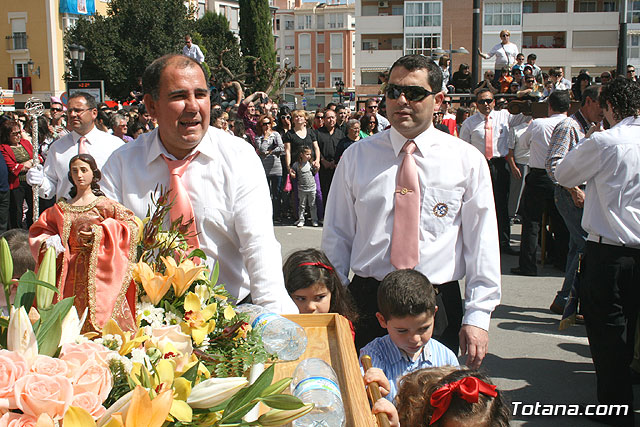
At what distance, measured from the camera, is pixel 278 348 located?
1876 millimetres

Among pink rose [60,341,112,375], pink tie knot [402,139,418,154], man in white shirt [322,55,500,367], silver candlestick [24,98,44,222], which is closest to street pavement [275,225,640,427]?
man in white shirt [322,55,500,367]

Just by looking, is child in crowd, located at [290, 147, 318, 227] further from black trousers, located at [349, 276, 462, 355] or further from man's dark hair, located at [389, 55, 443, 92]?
man's dark hair, located at [389, 55, 443, 92]

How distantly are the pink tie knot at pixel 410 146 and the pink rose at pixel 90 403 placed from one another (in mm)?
2507

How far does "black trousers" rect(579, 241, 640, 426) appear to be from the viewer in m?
4.34

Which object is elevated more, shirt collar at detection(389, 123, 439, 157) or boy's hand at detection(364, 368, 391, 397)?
shirt collar at detection(389, 123, 439, 157)

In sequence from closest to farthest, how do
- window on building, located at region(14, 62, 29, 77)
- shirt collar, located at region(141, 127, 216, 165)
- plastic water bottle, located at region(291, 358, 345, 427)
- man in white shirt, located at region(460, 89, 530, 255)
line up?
plastic water bottle, located at region(291, 358, 345, 427)
shirt collar, located at region(141, 127, 216, 165)
man in white shirt, located at region(460, 89, 530, 255)
window on building, located at region(14, 62, 29, 77)

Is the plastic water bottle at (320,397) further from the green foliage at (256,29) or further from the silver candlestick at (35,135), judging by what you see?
the green foliage at (256,29)

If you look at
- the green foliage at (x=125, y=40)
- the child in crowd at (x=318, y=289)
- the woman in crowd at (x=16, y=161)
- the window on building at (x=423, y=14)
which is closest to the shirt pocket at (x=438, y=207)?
the child in crowd at (x=318, y=289)

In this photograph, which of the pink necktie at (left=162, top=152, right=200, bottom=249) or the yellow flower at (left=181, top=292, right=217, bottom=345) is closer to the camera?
the yellow flower at (left=181, top=292, right=217, bottom=345)

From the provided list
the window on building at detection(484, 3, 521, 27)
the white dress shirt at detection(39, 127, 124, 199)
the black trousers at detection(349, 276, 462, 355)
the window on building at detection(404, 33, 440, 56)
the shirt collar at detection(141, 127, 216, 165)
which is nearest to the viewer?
the shirt collar at detection(141, 127, 216, 165)

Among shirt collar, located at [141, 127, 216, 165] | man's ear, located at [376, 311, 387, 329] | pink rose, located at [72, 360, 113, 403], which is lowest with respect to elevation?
man's ear, located at [376, 311, 387, 329]

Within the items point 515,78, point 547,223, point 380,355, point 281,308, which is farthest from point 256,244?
point 515,78

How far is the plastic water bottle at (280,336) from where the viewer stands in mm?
1848

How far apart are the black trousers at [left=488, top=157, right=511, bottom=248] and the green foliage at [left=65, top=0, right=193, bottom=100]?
37.8 meters
